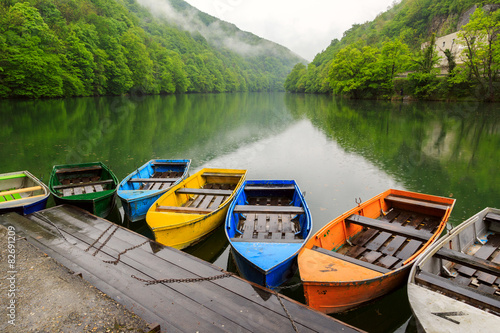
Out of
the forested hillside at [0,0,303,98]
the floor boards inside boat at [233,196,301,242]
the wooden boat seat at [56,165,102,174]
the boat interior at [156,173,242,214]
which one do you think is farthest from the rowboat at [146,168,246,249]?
the forested hillside at [0,0,303,98]

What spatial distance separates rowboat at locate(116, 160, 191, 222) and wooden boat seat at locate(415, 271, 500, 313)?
6.75 meters

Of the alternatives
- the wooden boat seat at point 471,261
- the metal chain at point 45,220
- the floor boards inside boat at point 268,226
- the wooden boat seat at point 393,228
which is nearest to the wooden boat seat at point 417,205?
the wooden boat seat at point 393,228

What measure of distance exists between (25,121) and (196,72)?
77118 mm

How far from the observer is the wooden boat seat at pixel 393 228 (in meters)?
6.00

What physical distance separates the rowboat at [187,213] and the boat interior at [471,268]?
476 cm

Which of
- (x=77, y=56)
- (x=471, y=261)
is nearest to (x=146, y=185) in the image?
(x=471, y=261)

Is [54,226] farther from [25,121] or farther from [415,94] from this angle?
[415,94]

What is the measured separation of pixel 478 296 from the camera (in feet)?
13.6

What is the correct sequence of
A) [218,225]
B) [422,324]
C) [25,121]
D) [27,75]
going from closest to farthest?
[422,324] < [218,225] < [25,121] < [27,75]

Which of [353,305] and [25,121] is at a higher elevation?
[25,121]

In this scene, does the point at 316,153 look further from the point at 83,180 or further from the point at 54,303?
the point at 54,303

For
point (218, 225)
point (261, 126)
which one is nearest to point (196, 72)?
point (261, 126)

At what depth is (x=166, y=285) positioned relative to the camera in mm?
4629

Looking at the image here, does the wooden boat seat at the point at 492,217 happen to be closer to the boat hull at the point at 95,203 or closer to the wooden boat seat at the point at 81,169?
the boat hull at the point at 95,203
